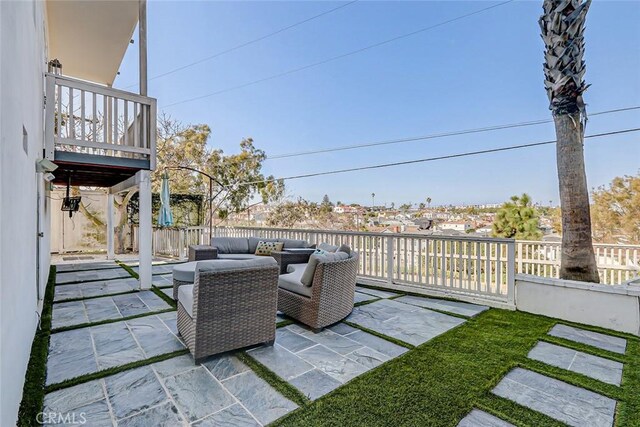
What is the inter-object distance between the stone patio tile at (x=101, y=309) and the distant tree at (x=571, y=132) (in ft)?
20.7

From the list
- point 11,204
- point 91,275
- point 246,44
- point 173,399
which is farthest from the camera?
point 246,44

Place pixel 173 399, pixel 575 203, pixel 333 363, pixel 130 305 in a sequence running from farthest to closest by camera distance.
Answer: pixel 130 305 < pixel 575 203 < pixel 333 363 < pixel 173 399

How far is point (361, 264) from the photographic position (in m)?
6.18

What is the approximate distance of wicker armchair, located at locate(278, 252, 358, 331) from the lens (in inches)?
136

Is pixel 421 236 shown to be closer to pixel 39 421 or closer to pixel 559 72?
pixel 559 72

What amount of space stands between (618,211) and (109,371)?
1369 centimetres

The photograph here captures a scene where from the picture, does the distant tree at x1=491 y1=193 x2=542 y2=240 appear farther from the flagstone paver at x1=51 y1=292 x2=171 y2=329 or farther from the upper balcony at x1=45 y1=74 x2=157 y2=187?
the upper balcony at x1=45 y1=74 x2=157 y2=187

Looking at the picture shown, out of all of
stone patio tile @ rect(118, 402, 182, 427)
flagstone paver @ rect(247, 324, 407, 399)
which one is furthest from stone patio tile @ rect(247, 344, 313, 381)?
stone patio tile @ rect(118, 402, 182, 427)

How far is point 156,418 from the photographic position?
1.96m

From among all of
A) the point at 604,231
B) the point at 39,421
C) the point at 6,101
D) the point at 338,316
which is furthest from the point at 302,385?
the point at 604,231

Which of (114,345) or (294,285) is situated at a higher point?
(294,285)

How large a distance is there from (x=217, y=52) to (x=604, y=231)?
16.5m

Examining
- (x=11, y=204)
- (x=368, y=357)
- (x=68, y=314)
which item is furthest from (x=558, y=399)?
(x=68, y=314)

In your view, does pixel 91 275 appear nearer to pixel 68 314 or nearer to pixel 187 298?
pixel 68 314
